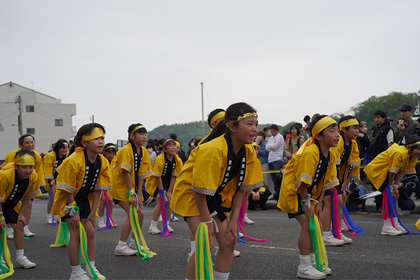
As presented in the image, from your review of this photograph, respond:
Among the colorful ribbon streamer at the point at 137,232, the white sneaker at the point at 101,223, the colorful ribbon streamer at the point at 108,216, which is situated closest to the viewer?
the colorful ribbon streamer at the point at 137,232

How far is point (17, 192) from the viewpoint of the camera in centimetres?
619

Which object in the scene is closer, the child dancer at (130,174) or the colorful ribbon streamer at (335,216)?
the colorful ribbon streamer at (335,216)

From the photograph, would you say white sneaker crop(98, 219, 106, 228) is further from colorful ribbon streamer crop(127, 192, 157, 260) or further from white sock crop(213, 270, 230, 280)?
white sock crop(213, 270, 230, 280)

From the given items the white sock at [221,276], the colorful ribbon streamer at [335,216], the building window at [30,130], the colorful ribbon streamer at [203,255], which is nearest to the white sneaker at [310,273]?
the white sock at [221,276]

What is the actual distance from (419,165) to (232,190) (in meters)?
7.67

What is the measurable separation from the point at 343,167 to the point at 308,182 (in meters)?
2.48

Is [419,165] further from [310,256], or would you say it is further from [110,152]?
[110,152]

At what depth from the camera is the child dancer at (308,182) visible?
5047 mm

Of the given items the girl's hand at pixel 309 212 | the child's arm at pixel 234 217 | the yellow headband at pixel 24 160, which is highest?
the yellow headband at pixel 24 160

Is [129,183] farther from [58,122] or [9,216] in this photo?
[58,122]

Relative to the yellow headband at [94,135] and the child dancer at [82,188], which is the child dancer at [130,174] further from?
the yellow headband at [94,135]

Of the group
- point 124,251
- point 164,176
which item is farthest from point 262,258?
point 164,176

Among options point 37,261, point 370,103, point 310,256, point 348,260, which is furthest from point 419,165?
point 370,103

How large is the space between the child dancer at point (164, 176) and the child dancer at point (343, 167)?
311cm
